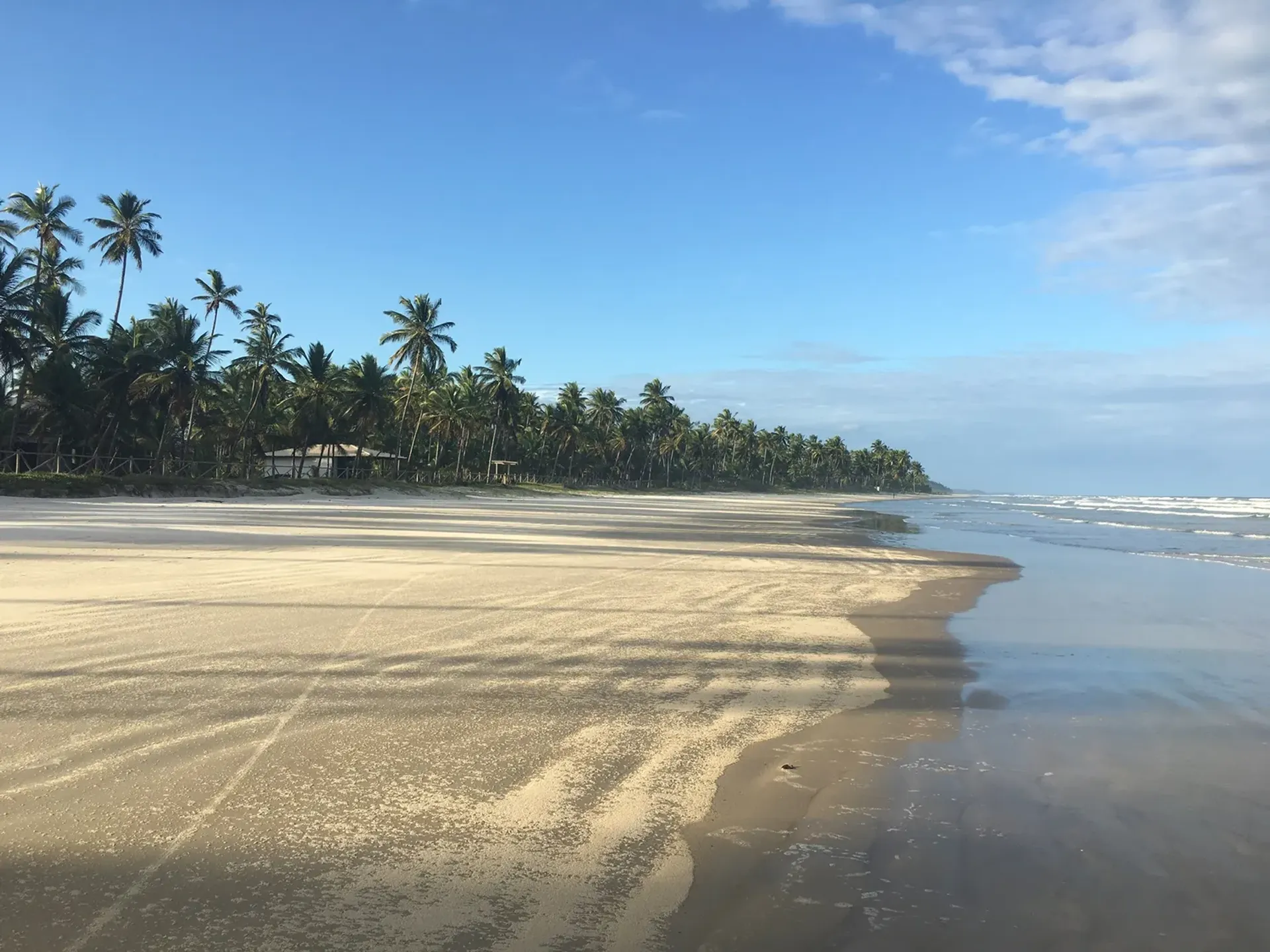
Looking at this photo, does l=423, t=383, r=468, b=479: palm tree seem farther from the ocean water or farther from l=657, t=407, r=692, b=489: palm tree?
the ocean water

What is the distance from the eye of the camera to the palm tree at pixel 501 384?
69812 mm

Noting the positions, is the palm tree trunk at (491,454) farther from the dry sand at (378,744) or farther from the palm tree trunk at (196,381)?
the dry sand at (378,744)

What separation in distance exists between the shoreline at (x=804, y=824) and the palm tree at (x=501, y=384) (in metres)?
64.8

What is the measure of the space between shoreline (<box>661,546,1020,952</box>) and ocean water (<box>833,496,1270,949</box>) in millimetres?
151

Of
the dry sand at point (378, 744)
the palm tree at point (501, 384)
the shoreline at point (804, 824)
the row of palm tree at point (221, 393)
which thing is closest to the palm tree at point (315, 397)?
the row of palm tree at point (221, 393)

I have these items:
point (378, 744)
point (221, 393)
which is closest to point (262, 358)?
point (221, 393)

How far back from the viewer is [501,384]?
6938 centimetres

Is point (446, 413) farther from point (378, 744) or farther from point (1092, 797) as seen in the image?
point (1092, 797)

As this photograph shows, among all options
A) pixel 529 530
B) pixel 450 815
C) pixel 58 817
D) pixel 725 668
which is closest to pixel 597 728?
pixel 450 815

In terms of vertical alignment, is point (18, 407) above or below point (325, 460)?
above

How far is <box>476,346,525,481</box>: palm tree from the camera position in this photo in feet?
229

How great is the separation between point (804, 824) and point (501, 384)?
221ft

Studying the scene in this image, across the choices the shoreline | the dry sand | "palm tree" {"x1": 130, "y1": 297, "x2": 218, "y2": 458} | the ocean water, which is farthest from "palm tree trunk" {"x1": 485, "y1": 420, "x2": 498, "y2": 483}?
the shoreline

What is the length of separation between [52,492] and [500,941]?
113 feet
